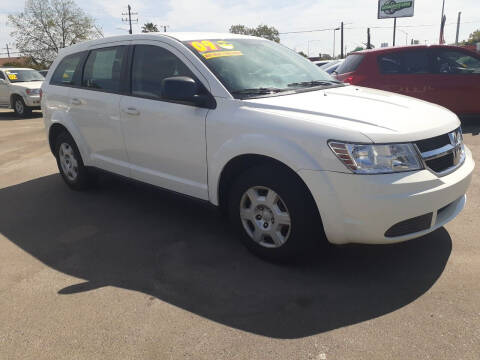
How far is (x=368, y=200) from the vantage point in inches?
103

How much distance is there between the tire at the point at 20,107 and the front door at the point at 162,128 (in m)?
11.8

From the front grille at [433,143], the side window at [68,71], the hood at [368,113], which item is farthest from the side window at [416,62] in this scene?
the side window at [68,71]

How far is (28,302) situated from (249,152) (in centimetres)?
182

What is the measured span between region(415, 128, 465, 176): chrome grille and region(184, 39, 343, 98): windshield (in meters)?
1.18

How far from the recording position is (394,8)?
146ft

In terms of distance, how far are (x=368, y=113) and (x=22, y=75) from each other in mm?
14987

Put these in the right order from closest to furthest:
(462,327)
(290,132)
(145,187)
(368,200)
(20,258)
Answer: (462,327), (368,200), (290,132), (20,258), (145,187)

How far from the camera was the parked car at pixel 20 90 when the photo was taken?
45.6 feet

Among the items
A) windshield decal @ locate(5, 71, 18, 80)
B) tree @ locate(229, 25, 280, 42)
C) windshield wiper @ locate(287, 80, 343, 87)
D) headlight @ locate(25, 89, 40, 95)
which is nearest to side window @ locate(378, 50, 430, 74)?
windshield wiper @ locate(287, 80, 343, 87)

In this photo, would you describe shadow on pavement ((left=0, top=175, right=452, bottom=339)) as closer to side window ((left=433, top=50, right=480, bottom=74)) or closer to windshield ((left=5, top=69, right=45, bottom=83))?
side window ((left=433, top=50, right=480, bottom=74))

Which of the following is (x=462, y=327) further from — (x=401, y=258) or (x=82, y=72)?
(x=82, y=72)

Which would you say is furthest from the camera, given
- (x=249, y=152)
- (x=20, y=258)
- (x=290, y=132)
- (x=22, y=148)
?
(x=22, y=148)

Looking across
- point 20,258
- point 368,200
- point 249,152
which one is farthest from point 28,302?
point 368,200

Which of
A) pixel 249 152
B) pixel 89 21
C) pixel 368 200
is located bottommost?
pixel 368 200
